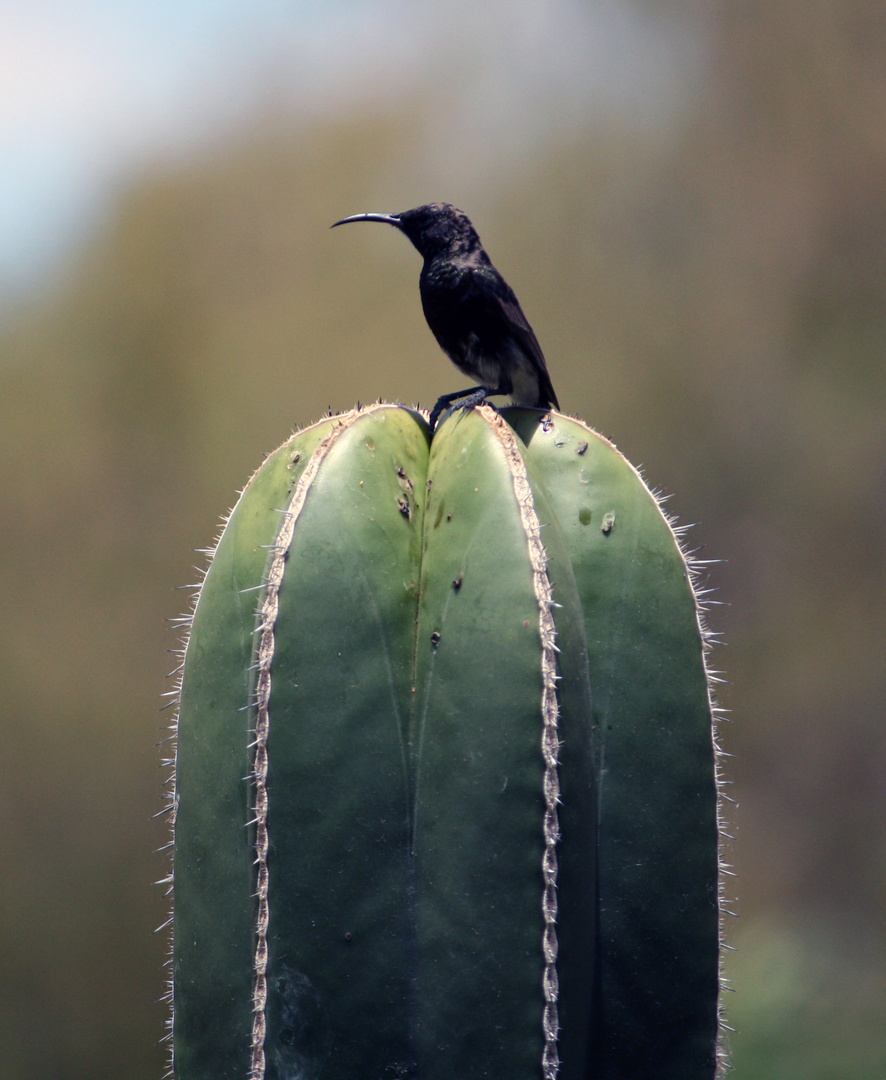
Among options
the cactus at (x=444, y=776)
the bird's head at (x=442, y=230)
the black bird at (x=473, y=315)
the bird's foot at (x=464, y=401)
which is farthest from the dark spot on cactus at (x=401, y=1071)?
the bird's head at (x=442, y=230)

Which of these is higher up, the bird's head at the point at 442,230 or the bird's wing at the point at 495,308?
the bird's head at the point at 442,230

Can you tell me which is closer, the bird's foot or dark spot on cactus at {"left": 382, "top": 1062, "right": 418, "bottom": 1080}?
dark spot on cactus at {"left": 382, "top": 1062, "right": 418, "bottom": 1080}

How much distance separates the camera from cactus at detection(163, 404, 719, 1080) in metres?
0.84

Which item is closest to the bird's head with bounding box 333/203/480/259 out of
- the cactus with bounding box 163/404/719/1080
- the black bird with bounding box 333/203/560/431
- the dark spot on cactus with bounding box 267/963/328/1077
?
the black bird with bounding box 333/203/560/431

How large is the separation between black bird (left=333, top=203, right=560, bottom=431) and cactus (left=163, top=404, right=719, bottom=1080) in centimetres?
33

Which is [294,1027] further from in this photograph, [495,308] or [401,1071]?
[495,308]

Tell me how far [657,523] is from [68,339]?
4.05m

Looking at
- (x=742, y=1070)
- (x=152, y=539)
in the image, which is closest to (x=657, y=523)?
(x=742, y=1070)

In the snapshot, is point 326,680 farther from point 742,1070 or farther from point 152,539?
point 152,539

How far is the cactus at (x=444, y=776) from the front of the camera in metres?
0.84

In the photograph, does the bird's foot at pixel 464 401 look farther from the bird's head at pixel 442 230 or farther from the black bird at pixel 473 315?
the bird's head at pixel 442 230

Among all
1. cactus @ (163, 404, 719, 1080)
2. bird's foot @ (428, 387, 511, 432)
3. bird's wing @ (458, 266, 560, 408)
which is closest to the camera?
cactus @ (163, 404, 719, 1080)

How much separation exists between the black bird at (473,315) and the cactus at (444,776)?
0.33 meters

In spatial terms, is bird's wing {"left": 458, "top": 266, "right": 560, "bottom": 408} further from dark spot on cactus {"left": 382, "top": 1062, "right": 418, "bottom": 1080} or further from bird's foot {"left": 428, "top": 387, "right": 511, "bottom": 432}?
dark spot on cactus {"left": 382, "top": 1062, "right": 418, "bottom": 1080}
